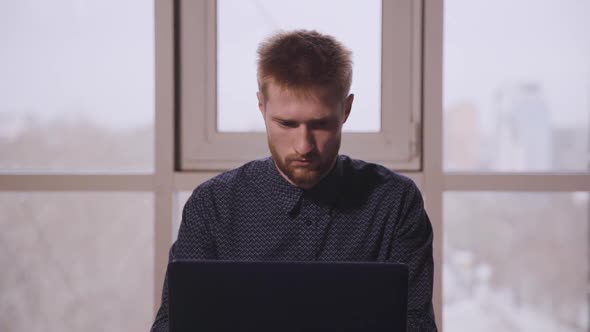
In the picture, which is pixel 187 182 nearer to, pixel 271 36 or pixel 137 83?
pixel 137 83

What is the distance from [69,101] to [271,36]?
1000mm

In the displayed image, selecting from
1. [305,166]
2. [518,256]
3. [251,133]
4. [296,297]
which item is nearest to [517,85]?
[518,256]

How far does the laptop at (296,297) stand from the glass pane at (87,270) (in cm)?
134

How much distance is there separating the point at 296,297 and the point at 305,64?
2.17 ft

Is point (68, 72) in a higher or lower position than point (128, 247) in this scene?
higher

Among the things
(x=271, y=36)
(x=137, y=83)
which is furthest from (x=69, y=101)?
(x=271, y=36)

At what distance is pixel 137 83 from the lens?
2043 mm

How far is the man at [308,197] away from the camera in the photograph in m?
1.31

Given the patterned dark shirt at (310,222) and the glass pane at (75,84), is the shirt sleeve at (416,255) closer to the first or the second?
the patterned dark shirt at (310,222)

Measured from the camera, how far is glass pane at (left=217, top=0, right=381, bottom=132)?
6.59ft

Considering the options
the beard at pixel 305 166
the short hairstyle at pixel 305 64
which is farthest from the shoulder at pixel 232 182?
the short hairstyle at pixel 305 64

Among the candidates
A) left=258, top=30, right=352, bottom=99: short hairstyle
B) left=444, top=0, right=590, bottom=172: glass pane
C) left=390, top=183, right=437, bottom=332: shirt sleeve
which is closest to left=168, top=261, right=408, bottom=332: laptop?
left=390, top=183, right=437, bottom=332: shirt sleeve

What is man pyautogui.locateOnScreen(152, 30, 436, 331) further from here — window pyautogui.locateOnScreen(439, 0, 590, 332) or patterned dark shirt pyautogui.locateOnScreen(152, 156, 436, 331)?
window pyautogui.locateOnScreen(439, 0, 590, 332)

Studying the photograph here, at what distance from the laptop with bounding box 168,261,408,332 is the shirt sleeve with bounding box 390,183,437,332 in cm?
47
